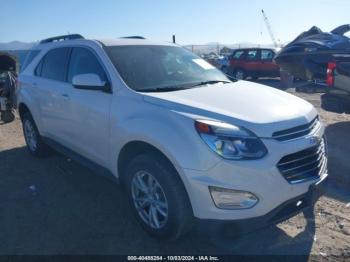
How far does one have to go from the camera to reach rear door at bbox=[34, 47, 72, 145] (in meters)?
4.73

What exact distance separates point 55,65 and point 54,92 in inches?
18.9

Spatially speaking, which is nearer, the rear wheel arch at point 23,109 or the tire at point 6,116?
the rear wheel arch at point 23,109

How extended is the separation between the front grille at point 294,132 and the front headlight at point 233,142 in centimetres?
19

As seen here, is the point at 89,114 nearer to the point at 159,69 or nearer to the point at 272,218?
the point at 159,69

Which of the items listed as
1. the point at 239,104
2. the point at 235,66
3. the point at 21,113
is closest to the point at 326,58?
the point at 239,104

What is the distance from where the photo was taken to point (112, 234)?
369cm

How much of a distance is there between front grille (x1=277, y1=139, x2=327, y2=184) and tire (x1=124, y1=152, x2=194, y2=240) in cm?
83

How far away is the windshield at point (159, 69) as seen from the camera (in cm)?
388

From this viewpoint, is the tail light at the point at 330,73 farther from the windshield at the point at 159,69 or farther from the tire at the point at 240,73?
the tire at the point at 240,73

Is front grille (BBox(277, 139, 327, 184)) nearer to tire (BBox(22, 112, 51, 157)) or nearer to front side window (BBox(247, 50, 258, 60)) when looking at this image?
tire (BBox(22, 112, 51, 157))

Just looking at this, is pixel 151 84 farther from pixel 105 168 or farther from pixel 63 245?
pixel 63 245

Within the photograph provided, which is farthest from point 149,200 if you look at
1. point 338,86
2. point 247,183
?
point 338,86

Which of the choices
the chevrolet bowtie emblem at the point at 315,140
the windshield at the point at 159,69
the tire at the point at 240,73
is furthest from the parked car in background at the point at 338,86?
the tire at the point at 240,73

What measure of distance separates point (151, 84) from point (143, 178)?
0.99 meters
